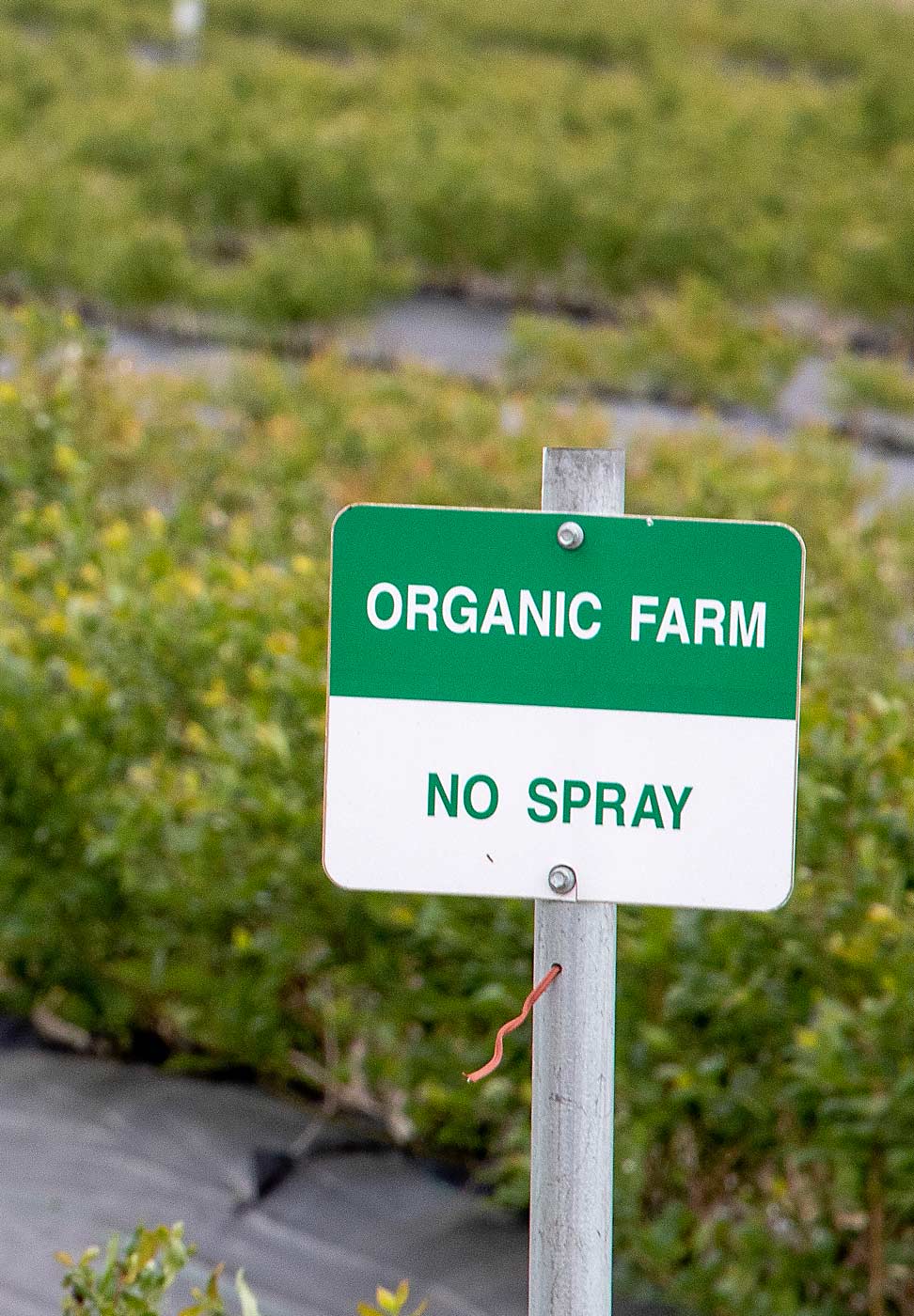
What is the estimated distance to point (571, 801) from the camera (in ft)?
4.48

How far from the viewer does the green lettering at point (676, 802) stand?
1.36m

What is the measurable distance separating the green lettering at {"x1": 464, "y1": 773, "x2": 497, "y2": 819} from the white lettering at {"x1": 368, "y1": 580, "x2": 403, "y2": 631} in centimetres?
14

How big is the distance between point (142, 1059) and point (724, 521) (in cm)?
253

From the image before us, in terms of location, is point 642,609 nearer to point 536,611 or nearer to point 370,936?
point 536,611

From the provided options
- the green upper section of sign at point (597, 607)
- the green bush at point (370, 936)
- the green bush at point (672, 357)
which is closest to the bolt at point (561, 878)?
the green upper section of sign at point (597, 607)

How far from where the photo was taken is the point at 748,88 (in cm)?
2580

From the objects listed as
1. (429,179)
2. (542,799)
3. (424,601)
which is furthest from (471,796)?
(429,179)

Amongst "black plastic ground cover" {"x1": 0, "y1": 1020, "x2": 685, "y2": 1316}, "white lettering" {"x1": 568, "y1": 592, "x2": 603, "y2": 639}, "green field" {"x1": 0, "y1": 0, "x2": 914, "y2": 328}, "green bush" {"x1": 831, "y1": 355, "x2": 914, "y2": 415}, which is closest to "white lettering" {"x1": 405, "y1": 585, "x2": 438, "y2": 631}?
"white lettering" {"x1": 568, "y1": 592, "x2": 603, "y2": 639}

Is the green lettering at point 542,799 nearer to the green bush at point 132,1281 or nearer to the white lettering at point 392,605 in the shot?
the white lettering at point 392,605

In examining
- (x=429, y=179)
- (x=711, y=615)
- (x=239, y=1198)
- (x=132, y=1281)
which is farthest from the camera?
(x=429, y=179)

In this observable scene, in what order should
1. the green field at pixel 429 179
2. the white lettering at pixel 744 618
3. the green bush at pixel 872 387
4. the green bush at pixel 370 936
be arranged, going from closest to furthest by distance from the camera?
the white lettering at pixel 744 618, the green bush at pixel 370 936, the green bush at pixel 872 387, the green field at pixel 429 179

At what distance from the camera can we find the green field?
49.2 ft

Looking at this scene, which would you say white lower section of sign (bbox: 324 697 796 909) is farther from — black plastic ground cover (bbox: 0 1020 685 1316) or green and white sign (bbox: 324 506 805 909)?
black plastic ground cover (bbox: 0 1020 685 1316)

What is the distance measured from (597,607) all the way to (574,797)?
0.15 metres
